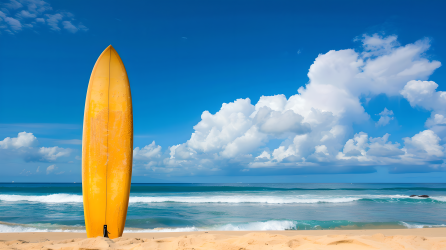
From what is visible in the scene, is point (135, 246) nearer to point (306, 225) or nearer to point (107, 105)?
point (107, 105)

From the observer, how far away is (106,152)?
13.0ft

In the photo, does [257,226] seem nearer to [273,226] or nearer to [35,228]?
[273,226]

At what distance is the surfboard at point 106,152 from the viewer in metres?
3.95

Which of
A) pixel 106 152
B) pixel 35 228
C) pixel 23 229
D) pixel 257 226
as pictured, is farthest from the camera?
pixel 257 226

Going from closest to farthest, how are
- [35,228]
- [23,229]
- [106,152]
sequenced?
[106,152] → [23,229] → [35,228]

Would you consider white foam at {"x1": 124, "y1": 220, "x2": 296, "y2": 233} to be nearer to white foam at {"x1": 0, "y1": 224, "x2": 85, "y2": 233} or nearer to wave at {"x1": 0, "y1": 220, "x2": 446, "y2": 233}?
wave at {"x1": 0, "y1": 220, "x2": 446, "y2": 233}

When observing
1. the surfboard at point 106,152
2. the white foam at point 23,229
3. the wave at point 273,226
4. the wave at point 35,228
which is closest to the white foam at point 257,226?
the wave at point 273,226

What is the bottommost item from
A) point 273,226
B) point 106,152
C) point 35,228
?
point 273,226

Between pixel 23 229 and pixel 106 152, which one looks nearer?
pixel 106 152

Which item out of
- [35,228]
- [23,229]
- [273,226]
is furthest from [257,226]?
[23,229]

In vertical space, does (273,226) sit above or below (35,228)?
below

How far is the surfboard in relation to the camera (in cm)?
395

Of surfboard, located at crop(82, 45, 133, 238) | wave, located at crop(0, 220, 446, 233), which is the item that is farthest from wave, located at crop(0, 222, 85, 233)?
surfboard, located at crop(82, 45, 133, 238)

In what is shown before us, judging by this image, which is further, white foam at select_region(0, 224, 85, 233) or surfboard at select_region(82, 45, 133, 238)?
white foam at select_region(0, 224, 85, 233)
